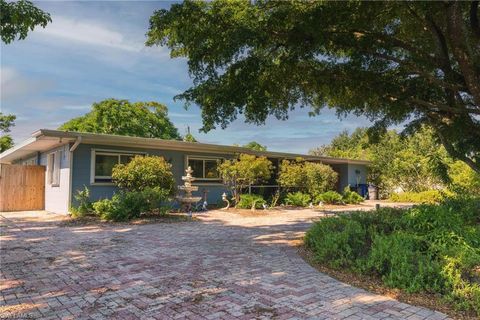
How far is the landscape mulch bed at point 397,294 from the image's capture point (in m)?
3.90

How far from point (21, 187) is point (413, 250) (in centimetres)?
1518

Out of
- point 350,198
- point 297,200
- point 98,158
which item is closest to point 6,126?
point 98,158

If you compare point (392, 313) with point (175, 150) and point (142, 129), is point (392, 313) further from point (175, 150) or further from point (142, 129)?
point (142, 129)

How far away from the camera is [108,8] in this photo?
7.34m

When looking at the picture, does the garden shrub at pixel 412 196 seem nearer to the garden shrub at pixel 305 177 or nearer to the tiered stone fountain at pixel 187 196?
the garden shrub at pixel 305 177

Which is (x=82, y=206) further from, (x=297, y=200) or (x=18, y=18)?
(x=297, y=200)

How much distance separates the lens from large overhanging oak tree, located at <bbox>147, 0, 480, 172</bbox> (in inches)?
265

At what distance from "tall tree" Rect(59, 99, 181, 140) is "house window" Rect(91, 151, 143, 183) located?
649 inches

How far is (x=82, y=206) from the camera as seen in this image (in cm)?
1176

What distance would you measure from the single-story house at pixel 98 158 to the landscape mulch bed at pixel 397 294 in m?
9.30

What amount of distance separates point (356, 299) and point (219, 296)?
162 cm

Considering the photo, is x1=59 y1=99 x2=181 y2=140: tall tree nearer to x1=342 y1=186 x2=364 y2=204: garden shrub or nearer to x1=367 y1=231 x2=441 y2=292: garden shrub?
x1=342 y1=186 x2=364 y2=204: garden shrub

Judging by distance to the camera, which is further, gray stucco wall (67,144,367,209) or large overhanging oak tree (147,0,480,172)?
gray stucco wall (67,144,367,209)

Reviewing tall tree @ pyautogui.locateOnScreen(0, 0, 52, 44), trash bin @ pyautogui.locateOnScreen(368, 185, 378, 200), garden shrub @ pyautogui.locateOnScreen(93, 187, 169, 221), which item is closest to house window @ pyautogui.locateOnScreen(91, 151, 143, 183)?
garden shrub @ pyautogui.locateOnScreen(93, 187, 169, 221)
